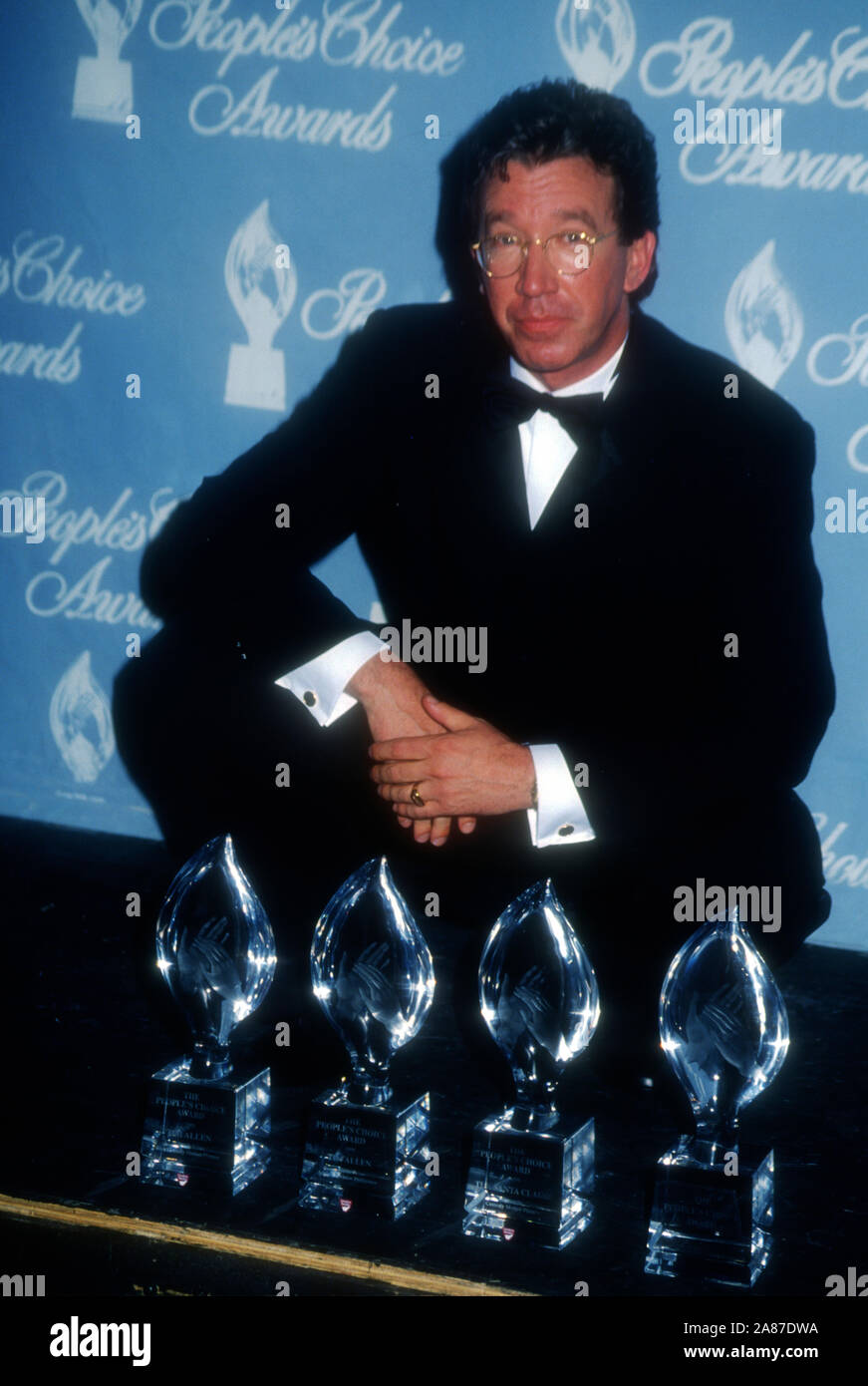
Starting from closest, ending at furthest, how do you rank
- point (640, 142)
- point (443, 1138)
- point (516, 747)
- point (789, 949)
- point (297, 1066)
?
point (443, 1138), point (297, 1066), point (516, 747), point (789, 949), point (640, 142)

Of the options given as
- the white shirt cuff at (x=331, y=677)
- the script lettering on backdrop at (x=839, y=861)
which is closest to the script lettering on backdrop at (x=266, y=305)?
the white shirt cuff at (x=331, y=677)

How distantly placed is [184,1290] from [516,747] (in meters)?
0.90

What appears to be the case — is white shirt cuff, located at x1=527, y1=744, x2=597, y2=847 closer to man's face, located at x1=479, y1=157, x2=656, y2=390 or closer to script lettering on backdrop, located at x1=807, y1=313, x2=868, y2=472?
man's face, located at x1=479, y1=157, x2=656, y2=390

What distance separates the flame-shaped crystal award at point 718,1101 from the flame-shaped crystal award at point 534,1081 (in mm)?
82

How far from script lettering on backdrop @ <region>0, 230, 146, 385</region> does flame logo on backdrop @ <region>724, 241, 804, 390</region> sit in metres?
1.16

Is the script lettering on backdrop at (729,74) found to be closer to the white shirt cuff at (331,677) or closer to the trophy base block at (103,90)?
the trophy base block at (103,90)

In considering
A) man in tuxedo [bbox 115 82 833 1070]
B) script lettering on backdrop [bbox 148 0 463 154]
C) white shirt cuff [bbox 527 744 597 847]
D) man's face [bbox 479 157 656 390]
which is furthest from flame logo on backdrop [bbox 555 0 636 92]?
white shirt cuff [bbox 527 744 597 847]

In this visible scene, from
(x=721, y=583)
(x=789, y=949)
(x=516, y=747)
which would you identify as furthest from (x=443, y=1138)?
(x=721, y=583)

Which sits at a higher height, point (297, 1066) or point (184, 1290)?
point (297, 1066)

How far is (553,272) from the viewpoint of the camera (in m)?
2.20

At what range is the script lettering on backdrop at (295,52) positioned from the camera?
104 inches
